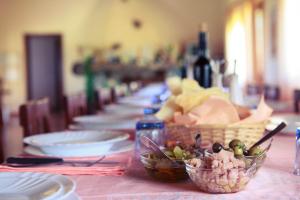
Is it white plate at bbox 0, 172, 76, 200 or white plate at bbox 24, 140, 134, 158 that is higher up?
white plate at bbox 0, 172, 76, 200

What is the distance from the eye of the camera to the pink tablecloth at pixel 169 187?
950mm

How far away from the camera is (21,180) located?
0.99 meters

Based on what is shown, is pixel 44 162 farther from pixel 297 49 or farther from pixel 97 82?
pixel 97 82

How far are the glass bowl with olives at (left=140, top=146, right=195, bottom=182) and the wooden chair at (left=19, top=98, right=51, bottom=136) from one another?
1.16 m

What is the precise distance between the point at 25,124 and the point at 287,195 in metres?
1.45

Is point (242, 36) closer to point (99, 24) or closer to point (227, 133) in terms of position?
point (99, 24)

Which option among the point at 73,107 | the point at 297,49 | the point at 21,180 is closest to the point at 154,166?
the point at 21,180

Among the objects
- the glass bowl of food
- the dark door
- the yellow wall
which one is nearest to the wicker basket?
the glass bowl of food

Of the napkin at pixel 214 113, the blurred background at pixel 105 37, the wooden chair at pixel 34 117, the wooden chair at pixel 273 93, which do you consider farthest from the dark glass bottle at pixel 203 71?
the blurred background at pixel 105 37

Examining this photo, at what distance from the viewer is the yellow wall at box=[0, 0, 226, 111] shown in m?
11.6

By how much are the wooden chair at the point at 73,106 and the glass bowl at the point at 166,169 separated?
1977 millimetres

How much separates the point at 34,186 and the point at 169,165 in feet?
0.95

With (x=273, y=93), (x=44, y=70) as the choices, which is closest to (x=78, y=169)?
(x=273, y=93)

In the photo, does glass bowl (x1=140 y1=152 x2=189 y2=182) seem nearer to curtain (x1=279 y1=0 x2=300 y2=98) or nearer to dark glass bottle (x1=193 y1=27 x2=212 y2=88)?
dark glass bottle (x1=193 y1=27 x2=212 y2=88)
